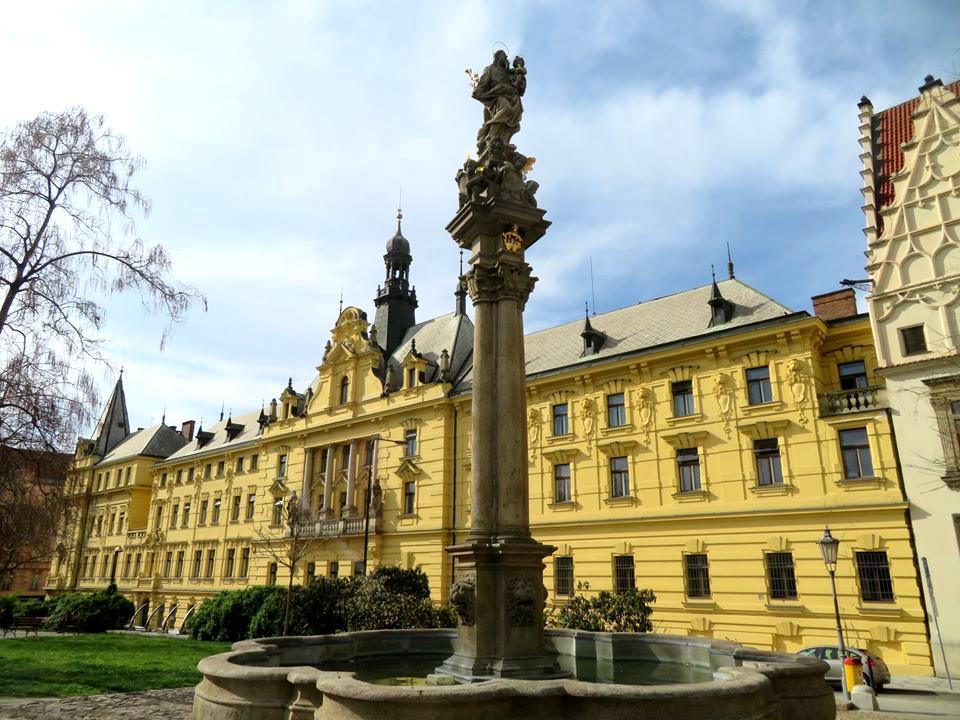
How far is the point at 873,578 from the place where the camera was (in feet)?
70.0

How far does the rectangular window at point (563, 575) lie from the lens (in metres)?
28.1

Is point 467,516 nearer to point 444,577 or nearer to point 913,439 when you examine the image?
point 444,577

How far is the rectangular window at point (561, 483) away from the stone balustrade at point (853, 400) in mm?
10737

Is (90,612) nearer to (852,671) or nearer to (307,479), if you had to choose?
(307,479)

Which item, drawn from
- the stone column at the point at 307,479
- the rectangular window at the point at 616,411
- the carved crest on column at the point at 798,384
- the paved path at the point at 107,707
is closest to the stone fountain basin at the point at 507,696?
the paved path at the point at 107,707

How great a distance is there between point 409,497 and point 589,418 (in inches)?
466

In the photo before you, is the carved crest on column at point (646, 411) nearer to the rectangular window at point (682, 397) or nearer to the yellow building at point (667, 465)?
the yellow building at point (667, 465)

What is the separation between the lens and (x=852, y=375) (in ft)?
80.2

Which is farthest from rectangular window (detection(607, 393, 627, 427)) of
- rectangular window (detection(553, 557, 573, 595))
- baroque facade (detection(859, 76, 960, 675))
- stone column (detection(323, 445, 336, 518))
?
stone column (detection(323, 445, 336, 518))

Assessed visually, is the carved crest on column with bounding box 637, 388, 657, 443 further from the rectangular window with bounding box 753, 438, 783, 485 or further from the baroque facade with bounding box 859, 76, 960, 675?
the baroque facade with bounding box 859, 76, 960, 675

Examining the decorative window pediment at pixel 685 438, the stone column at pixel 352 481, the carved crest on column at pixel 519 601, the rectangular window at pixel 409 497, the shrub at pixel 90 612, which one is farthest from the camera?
the stone column at pixel 352 481

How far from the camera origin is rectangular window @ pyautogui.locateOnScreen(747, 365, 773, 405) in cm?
2472

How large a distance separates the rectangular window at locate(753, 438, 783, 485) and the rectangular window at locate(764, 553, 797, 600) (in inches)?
102

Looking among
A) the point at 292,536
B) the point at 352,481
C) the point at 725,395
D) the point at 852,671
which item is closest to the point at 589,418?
the point at 725,395
